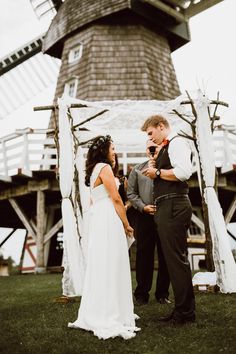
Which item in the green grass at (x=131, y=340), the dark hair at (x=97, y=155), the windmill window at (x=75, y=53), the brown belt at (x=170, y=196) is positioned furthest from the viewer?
the windmill window at (x=75, y=53)

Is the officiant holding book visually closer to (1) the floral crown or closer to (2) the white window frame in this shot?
(1) the floral crown

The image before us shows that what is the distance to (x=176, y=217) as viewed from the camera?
11.0 ft

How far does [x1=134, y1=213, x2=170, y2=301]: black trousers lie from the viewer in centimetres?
461

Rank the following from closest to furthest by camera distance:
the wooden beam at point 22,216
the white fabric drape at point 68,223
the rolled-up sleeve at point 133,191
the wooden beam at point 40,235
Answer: the rolled-up sleeve at point 133,191, the white fabric drape at point 68,223, the wooden beam at point 40,235, the wooden beam at point 22,216

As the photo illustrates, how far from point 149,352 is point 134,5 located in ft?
39.2

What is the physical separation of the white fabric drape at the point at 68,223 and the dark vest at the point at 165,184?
2191mm

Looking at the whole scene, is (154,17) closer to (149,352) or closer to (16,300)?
(16,300)

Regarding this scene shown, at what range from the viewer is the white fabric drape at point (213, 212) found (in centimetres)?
523

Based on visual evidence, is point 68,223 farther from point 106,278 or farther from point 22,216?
point 22,216

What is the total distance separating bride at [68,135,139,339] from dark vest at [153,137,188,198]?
37 centimetres

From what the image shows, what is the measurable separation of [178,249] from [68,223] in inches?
96.6

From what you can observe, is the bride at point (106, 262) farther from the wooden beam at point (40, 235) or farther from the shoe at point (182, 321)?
the wooden beam at point (40, 235)

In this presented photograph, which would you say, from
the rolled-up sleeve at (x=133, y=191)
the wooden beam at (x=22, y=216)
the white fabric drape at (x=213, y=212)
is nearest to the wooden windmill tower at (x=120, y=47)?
the wooden beam at (x=22, y=216)

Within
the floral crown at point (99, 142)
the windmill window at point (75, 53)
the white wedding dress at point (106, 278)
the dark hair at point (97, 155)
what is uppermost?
the windmill window at point (75, 53)
